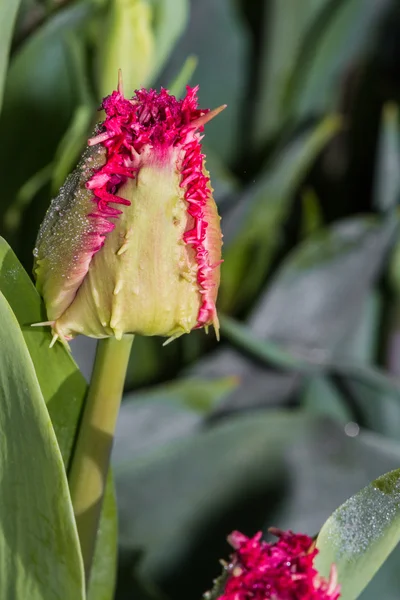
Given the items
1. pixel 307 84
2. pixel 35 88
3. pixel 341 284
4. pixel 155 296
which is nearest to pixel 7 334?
pixel 155 296

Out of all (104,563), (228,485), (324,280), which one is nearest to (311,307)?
(324,280)

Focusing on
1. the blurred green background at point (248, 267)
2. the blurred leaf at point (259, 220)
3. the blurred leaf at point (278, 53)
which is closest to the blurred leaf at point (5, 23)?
the blurred green background at point (248, 267)

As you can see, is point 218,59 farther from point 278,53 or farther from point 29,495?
point 29,495

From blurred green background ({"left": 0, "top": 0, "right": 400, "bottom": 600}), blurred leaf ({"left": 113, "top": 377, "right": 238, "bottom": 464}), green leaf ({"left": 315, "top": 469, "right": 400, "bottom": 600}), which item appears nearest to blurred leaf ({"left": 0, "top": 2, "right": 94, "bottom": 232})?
blurred green background ({"left": 0, "top": 0, "right": 400, "bottom": 600})

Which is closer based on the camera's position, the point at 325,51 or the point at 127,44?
the point at 127,44

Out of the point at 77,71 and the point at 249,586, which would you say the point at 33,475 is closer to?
the point at 249,586

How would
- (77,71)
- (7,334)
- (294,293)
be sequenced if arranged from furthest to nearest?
(294,293), (77,71), (7,334)

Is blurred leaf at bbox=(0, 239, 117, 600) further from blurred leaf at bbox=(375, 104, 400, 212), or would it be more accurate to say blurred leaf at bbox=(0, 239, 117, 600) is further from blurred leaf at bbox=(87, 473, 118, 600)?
blurred leaf at bbox=(375, 104, 400, 212)
